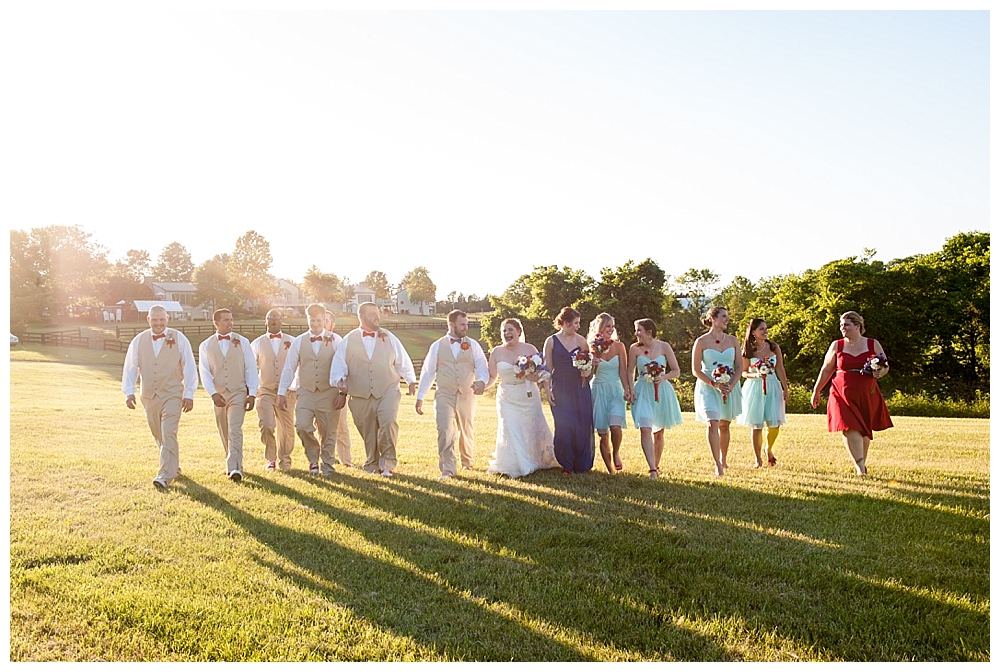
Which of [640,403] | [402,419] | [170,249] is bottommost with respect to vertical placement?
[402,419]

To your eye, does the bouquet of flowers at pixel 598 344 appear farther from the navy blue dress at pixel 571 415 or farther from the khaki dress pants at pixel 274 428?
the khaki dress pants at pixel 274 428

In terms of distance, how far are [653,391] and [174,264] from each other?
7896 centimetres

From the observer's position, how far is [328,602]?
4895mm

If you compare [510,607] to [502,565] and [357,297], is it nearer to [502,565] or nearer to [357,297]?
[502,565]

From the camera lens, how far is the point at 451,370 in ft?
30.0

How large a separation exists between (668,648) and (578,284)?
37.8m

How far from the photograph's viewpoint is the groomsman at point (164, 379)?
8445 mm

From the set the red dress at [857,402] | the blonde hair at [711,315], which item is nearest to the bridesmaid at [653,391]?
the blonde hair at [711,315]

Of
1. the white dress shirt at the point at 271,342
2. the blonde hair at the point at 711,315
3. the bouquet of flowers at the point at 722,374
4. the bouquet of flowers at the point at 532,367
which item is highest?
the blonde hair at the point at 711,315

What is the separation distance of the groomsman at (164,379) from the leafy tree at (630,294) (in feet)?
104

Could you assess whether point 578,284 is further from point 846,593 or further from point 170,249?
point 170,249

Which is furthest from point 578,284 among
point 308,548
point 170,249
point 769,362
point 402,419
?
point 170,249

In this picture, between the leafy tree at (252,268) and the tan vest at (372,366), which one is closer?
the tan vest at (372,366)
